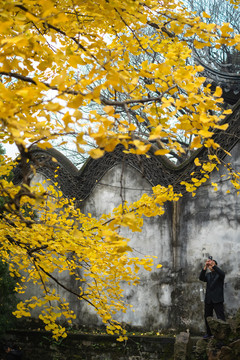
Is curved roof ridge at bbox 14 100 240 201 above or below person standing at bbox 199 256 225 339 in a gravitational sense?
above

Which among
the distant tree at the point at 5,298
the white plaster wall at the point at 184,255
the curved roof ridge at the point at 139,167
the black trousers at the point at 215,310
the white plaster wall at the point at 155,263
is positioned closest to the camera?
the black trousers at the point at 215,310

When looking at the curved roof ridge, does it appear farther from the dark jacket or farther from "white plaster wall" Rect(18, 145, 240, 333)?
the dark jacket

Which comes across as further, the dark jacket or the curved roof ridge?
the curved roof ridge

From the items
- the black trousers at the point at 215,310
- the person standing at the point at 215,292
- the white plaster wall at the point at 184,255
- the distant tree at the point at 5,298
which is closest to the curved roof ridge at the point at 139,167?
the white plaster wall at the point at 184,255

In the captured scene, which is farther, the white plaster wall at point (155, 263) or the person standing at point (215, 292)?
the white plaster wall at point (155, 263)

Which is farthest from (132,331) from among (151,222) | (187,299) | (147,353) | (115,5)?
(115,5)

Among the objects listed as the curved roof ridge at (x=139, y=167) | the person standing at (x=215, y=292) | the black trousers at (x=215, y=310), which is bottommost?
the black trousers at (x=215, y=310)

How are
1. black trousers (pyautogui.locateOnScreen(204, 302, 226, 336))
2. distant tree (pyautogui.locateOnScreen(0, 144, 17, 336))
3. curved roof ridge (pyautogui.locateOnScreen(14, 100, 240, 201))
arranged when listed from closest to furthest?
black trousers (pyautogui.locateOnScreen(204, 302, 226, 336)) → curved roof ridge (pyautogui.locateOnScreen(14, 100, 240, 201)) → distant tree (pyautogui.locateOnScreen(0, 144, 17, 336))

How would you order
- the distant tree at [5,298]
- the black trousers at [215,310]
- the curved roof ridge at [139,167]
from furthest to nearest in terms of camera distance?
the distant tree at [5,298] → the curved roof ridge at [139,167] → the black trousers at [215,310]

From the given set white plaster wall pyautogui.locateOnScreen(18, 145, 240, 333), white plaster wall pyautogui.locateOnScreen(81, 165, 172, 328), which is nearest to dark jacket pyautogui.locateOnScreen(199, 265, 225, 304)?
white plaster wall pyautogui.locateOnScreen(18, 145, 240, 333)

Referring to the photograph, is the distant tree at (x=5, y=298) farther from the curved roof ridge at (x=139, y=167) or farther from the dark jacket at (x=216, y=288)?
the dark jacket at (x=216, y=288)

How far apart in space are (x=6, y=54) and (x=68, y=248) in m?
2.68

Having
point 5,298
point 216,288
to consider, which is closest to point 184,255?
point 216,288

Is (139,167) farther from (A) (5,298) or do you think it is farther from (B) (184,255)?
(A) (5,298)
